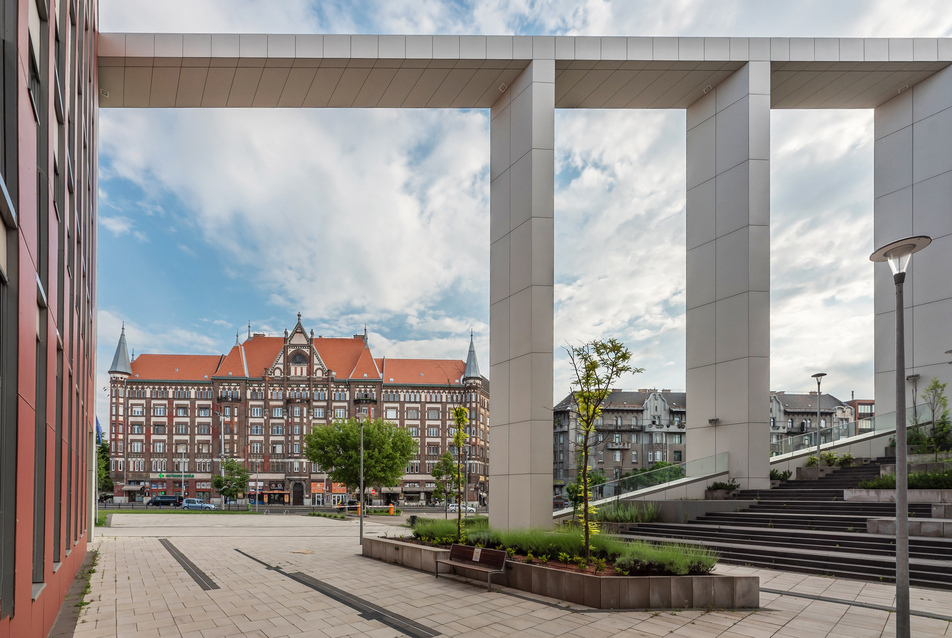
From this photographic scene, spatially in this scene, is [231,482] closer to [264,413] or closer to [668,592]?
[264,413]

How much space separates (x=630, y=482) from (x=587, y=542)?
32.9 ft

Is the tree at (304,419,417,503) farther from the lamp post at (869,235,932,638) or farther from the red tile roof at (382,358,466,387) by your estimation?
the lamp post at (869,235,932,638)

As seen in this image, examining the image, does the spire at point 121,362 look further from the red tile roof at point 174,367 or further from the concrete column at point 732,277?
the concrete column at point 732,277

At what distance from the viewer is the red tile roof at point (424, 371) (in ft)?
326

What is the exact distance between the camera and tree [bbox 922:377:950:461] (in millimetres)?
21484

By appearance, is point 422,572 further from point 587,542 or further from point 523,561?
point 587,542

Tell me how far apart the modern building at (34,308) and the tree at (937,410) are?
23.6m

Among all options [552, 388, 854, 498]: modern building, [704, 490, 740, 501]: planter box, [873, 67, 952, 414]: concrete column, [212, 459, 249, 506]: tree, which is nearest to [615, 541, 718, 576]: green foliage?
[704, 490, 740, 501]: planter box

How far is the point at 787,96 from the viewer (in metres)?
24.6

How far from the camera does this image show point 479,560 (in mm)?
12625

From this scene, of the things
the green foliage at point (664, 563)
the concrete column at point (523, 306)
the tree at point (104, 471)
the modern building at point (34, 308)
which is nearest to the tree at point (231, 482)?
the tree at point (104, 471)

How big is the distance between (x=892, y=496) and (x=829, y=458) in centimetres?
564

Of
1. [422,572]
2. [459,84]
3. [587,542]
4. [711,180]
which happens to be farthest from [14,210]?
[711,180]

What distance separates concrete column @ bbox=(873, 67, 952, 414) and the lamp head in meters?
19.5
